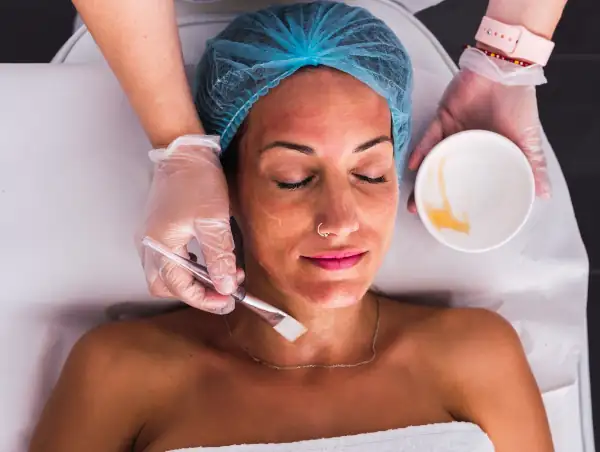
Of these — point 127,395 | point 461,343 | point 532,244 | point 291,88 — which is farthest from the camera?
point 532,244

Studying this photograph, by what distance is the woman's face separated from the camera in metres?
1.01

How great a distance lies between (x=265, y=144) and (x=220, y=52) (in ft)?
0.64

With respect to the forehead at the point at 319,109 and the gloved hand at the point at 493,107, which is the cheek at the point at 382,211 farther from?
the gloved hand at the point at 493,107

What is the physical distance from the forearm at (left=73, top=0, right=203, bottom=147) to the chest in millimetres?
468

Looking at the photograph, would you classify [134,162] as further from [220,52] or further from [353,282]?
[353,282]

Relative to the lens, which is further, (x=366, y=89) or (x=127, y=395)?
(x=127, y=395)

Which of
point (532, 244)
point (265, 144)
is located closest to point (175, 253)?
point (265, 144)

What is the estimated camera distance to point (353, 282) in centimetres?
105

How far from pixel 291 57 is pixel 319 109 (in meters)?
0.10

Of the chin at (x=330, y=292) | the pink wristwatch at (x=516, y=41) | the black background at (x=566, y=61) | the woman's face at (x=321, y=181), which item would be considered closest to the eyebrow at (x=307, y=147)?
the woman's face at (x=321, y=181)

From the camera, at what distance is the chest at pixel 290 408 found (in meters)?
1.12

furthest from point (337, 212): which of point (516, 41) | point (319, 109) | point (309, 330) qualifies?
point (516, 41)

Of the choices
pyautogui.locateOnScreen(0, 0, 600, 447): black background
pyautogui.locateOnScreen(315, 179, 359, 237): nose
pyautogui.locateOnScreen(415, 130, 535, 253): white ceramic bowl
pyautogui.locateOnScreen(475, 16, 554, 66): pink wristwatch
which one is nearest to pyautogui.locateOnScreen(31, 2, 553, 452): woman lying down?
pyautogui.locateOnScreen(315, 179, 359, 237): nose

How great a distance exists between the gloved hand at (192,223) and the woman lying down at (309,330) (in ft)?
0.17
